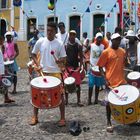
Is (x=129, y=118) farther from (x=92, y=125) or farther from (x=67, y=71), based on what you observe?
(x=67, y=71)

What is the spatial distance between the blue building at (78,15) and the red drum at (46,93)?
90.4ft

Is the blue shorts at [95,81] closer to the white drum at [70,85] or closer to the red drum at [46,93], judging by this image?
the white drum at [70,85]

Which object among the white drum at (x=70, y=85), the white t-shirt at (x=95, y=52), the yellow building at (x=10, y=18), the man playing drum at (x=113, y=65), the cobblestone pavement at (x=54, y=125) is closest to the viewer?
the cobblestone pavement at (x=54, y=125)

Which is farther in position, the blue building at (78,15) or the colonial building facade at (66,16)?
the colonial building facade at (66,16)

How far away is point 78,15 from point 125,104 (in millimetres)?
31537

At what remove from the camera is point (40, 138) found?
7.64 m

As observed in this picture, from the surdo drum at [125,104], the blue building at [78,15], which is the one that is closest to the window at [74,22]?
the blue building at [78,15]

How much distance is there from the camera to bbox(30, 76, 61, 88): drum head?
26.0ft

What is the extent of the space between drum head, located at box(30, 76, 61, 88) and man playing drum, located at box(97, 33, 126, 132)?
79 cm

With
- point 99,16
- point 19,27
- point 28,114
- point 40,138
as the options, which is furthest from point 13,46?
point 19,27

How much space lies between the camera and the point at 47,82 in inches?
316

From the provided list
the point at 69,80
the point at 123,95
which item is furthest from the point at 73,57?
the point at 123,95

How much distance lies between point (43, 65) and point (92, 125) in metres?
1.31

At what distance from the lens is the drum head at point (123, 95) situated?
763 centimetres
